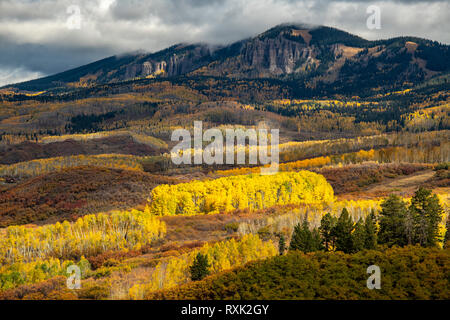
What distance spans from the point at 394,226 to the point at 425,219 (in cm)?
242

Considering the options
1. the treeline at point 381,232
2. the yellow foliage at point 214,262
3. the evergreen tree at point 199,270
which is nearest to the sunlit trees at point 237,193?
the yellow foliage at point 214,262

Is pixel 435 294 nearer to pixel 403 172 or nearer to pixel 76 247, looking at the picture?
pixel 76 247

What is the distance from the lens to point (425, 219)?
33906 millimetres

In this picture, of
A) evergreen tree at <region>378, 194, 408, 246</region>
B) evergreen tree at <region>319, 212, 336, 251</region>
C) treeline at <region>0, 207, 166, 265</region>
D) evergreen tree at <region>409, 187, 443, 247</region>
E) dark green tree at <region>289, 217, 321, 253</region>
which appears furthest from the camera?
treeline at <region>0, 207, 166, 265</region>

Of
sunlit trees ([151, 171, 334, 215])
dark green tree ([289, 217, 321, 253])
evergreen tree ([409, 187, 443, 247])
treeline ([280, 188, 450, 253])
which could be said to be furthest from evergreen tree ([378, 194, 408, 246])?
sunlit trees ([151, 171, 334, 215])

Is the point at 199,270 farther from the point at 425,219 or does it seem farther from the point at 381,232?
the point at 425,219

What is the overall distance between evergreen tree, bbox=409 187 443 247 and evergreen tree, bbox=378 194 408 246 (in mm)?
889

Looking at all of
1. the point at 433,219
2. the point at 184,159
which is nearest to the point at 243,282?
the point at 433,219

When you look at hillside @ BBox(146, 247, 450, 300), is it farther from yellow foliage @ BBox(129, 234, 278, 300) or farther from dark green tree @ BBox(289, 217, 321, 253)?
dark green tree @ BBox(289, 217, 321, 253)

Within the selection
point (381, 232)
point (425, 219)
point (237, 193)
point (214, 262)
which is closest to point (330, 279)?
point (214, 262)

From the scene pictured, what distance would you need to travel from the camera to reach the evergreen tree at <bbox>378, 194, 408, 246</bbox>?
33.4 metres

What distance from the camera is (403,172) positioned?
385 feet

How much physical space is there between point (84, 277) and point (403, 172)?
10366 cm

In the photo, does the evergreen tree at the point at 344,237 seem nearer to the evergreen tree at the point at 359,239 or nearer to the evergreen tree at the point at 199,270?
the evergreen tree at the point at 359,239
